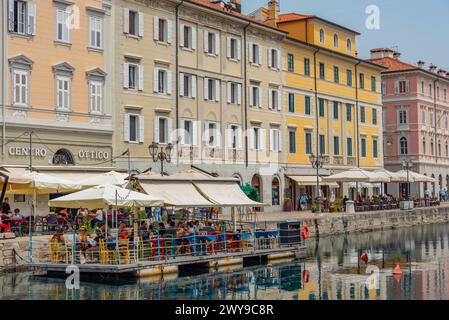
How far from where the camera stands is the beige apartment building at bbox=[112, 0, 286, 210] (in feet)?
143

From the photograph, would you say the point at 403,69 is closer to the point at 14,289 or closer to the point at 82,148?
the point at 82,148

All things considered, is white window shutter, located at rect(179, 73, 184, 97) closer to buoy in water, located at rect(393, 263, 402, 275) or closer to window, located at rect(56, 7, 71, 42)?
window, located at rect(56, 7, 71, 42)

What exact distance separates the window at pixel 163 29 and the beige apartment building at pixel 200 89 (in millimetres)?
59

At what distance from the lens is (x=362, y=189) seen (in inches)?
2726

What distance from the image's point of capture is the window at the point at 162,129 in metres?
45.0

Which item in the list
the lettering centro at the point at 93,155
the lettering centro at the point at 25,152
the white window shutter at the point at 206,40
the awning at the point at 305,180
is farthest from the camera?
the awning at the point at 305,180

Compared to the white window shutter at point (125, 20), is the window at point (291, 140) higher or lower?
lower

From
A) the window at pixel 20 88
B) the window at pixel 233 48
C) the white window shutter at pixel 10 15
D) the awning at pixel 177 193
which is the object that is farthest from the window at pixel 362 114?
the awning at pixel 177 193

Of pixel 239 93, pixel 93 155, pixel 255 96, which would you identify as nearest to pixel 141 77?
pixel 93 155

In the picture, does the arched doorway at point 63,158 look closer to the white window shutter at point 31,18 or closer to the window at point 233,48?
the white window shutter at point 31,18

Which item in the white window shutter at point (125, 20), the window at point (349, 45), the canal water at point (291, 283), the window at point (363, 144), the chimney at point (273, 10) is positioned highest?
the chimney at point (273, 10)

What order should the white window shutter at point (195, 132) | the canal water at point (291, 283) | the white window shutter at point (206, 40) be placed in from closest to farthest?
the canal water at point (291, 283), the white window shutter at point (195, 132), the white window shutter at point (206, 40)

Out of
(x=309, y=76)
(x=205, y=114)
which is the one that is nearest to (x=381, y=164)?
(x=309, y=76)

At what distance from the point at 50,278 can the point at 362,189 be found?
152 feet
